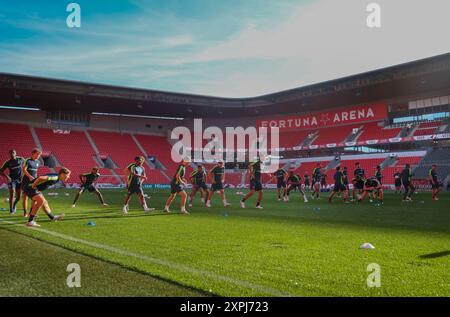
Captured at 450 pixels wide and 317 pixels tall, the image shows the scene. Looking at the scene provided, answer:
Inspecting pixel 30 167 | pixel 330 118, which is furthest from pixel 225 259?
pixel 330 118

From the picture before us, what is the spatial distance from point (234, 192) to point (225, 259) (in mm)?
29628

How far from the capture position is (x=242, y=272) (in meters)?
5.02

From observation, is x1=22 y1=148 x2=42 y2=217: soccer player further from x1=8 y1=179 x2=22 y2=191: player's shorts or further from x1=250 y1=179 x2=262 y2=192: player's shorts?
x1=250 y1=179 x2=262 y2=192: player's shorts

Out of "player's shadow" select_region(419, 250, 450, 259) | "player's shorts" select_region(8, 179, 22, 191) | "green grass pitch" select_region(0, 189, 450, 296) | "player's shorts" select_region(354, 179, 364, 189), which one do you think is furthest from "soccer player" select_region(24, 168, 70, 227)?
"player's shorts" select_region(354, 179, 364, 189)

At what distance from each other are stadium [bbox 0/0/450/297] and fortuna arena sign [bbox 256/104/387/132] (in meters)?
0.15

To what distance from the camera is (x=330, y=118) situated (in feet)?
172

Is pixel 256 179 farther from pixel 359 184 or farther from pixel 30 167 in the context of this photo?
pixel 30 167

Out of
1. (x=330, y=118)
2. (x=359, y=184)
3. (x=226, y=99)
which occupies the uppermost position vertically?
(x=226, y=99)

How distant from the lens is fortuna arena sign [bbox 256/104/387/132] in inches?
1891

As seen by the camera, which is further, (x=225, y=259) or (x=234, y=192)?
(x=234, y=192)

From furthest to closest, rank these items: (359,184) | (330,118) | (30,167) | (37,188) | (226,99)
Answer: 1. (226,99)
2. (330,118)
3. (359,184)
4. (30,167)
5. (37,188)

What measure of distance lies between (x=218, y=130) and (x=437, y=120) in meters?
29.0

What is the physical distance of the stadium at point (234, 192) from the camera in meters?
4.89
